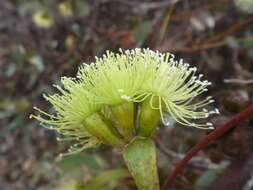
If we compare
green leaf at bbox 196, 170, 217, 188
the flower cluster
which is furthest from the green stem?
green leaf at bbox 196, 170, 217, 188

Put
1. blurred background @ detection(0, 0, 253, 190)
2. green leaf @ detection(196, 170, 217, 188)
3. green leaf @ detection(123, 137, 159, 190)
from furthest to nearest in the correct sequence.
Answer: blurred background @ detection(0, 0, 253, 190), green leaf @ detection(196, 170, 217, 188), green leaf @ detection(123, 137, 159, 190)

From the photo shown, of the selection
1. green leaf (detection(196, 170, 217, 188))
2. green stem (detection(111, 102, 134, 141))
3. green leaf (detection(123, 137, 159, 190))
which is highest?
green stem (detection(111, 102, 134, 141))

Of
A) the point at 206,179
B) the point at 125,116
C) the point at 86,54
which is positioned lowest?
the point at 206,179

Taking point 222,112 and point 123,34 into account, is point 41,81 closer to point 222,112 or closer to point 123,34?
point 123,34

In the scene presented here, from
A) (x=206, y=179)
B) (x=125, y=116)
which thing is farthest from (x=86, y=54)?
(x=125, y=116)

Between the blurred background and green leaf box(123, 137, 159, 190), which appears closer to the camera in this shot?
green leaf box(123, 137, 159, 190)

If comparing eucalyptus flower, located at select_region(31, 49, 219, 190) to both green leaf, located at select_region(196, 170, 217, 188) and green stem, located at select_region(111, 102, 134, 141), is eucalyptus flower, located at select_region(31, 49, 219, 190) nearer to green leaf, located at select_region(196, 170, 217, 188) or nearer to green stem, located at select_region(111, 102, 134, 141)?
green stem, located at select_region(111, 102, 134, 141)

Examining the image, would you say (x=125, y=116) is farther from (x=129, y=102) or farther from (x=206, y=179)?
(x=206, y=179)

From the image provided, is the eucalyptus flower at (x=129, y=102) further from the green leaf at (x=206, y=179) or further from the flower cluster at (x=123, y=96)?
the green leaf at (x=206, y=179)
